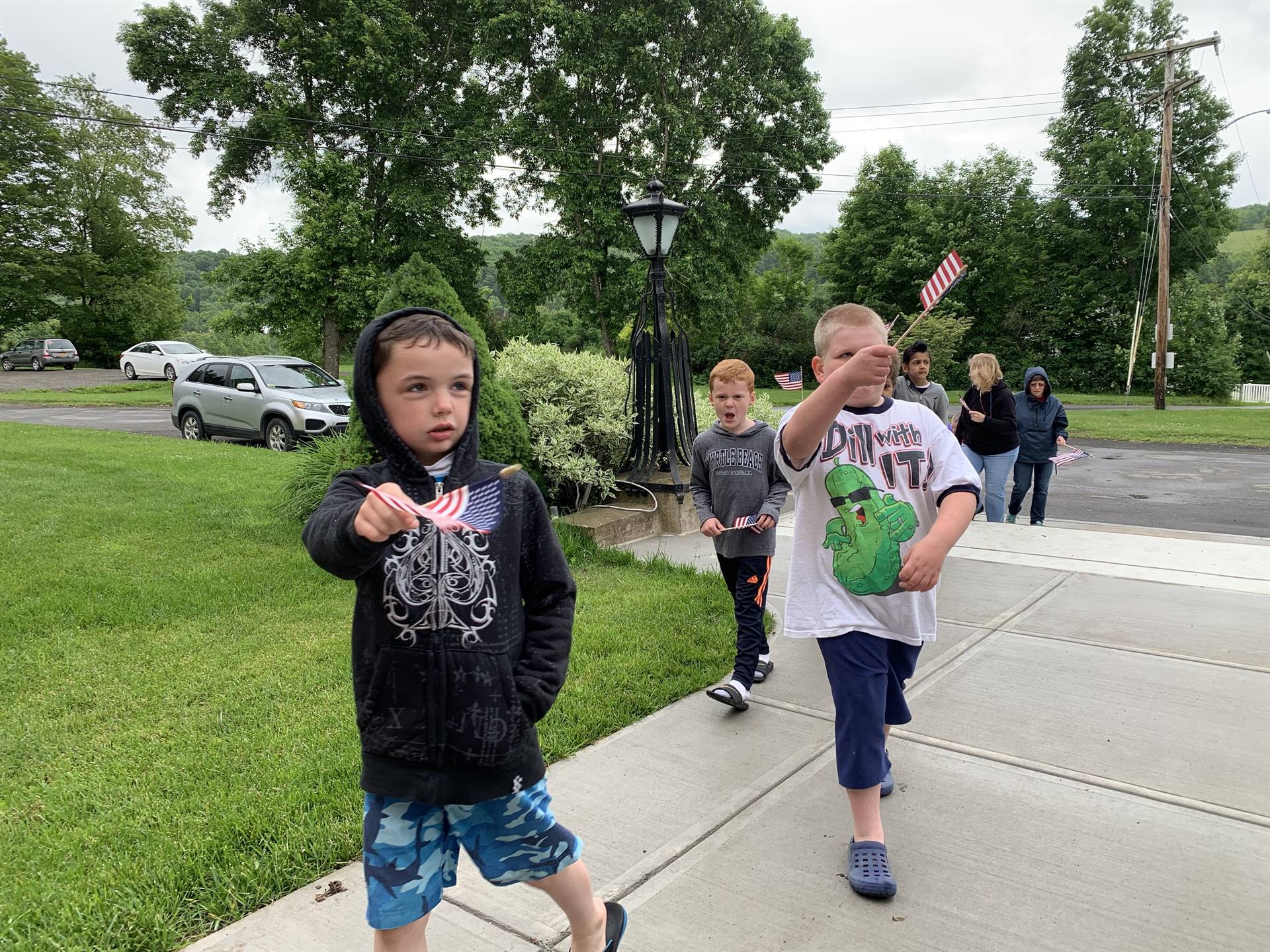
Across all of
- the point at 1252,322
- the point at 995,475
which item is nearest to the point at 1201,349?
the point at 1252,322

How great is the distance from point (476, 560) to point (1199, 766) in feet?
9.63

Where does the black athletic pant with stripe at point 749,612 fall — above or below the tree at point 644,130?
below

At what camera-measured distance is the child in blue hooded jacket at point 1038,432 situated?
7.92 m

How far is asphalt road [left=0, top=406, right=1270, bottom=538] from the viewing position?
29.5 feet

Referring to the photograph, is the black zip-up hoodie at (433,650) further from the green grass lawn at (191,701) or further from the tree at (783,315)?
the tree at (783,315)

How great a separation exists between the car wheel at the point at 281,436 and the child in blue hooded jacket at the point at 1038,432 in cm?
1053

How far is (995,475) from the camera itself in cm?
760

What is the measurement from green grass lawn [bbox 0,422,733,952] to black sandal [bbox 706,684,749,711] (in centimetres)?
28

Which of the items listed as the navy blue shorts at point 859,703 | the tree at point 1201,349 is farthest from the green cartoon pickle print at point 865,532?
the tree at point 1201,349

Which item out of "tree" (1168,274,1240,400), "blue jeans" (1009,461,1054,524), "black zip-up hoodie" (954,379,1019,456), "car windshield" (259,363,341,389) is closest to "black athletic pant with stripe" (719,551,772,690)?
"black zip-up hoodie" (954,379,1019,456)

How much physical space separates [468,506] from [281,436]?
42.0 feet

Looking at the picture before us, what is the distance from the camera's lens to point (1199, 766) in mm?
3049

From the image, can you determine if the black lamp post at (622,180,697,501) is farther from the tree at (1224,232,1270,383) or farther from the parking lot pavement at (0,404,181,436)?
the tree at (1224,232,1270,383)

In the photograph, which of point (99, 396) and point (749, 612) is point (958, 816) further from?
point (99, 396)
